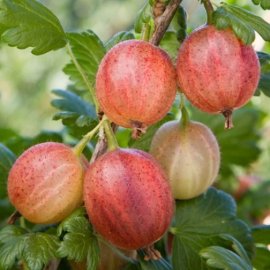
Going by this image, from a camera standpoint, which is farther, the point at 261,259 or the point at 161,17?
the point at 261,259

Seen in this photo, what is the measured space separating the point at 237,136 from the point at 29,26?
91 cm

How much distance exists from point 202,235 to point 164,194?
1.01 ft

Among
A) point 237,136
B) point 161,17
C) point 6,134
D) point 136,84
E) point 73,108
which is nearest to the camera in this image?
point 136,84

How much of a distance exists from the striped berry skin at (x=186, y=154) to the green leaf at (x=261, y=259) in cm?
23

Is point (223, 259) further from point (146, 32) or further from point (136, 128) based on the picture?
point (146, 32)

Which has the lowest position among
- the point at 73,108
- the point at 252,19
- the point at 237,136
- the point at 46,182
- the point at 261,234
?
the point at 237,136

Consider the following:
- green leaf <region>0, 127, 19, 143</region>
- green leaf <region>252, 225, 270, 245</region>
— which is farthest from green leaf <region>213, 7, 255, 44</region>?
green leaf <region>0, 127, 19, 143</region>

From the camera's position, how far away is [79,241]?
1084 mm

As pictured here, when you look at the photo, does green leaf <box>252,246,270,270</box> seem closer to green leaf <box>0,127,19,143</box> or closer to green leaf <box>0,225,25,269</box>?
green leaf <box>0,225,25,269</box>

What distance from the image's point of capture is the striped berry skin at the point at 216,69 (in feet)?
3.49

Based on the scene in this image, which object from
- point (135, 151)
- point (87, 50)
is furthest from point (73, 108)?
point (135, 151)

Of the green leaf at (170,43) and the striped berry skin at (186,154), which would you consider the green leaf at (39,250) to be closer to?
the striped berry skin at (186,154)

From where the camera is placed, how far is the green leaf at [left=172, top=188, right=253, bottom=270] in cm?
131

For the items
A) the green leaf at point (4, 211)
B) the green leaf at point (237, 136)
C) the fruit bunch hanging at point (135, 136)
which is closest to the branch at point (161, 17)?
the fruit bunch hanging at point (135, 136)
